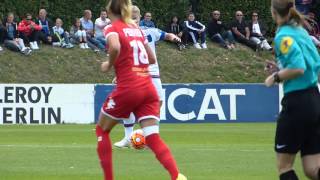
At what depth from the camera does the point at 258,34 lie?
1467 inches

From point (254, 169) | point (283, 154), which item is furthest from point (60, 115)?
point (283, 154)

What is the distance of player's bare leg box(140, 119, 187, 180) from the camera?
9992 millimetres

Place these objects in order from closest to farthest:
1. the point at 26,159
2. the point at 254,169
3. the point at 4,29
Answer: the point at 254,169
the point at 26,159
the point at 4,29

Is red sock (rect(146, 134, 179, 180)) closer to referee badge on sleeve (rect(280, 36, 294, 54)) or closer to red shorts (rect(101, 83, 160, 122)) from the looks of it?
red shorts (rect(101, 83, 160, 122))

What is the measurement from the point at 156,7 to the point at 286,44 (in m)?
30.3

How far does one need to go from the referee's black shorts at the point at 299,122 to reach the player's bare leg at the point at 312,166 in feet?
0.19

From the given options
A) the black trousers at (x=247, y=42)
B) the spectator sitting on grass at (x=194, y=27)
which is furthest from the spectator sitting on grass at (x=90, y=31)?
the black trousers at (x=247, y=42)

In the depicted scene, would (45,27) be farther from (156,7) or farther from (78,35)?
(156,7)

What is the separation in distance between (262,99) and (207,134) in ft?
28.0

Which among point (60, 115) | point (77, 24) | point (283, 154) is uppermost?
point (283, 154)

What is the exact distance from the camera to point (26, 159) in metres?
14.9

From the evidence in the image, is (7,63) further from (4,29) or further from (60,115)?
(60,115)

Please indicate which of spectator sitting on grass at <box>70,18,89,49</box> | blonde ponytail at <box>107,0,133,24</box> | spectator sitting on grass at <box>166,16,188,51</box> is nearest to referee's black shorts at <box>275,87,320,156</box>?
blonde ponytail at <box>107,0,133,24</box>

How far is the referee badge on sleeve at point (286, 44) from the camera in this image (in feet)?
27.8
